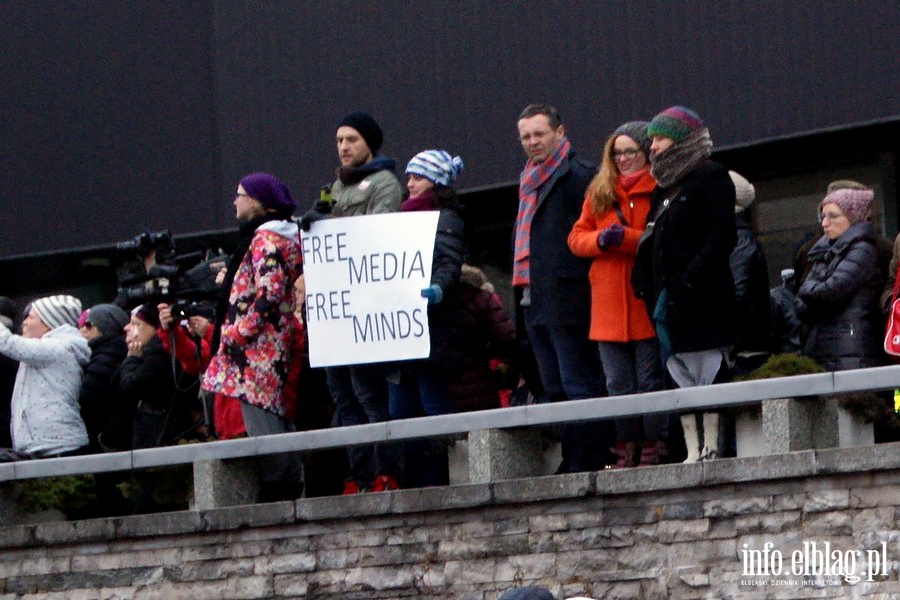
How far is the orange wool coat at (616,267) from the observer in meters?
10.2

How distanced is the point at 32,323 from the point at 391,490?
9.65ft

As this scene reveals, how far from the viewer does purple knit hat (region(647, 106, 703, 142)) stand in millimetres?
10062

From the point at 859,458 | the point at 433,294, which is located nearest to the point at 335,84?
the point at 433,294

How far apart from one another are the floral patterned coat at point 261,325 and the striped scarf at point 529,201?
4.56ft

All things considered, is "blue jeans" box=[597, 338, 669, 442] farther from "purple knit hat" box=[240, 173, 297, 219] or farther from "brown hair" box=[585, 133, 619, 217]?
"purple knit hat" box=[240, 173, 297, 219]

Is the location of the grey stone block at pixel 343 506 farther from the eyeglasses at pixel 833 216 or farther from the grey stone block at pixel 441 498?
the eyeglasses at pixel 833 216

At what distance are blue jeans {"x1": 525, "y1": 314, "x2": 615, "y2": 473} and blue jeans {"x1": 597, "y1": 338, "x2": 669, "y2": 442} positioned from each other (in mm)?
181

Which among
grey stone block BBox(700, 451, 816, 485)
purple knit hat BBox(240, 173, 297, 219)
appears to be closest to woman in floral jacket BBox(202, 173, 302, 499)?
purple knit hat BBox(240, 173, 297, 219)

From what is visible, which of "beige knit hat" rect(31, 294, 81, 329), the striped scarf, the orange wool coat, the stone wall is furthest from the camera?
"beige knit hat" rect(31, 294, 81, 329)

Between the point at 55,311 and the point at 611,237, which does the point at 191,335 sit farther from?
the point at 611,237

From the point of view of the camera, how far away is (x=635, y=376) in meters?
10.3

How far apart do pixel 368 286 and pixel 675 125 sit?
199 cm

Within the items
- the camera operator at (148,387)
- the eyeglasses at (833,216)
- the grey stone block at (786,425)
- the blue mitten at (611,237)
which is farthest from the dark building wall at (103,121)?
the grey stone block at (786,425)

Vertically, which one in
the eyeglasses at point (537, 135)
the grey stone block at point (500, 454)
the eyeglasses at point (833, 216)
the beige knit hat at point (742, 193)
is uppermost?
the eyeglasses at point (537, 135)
